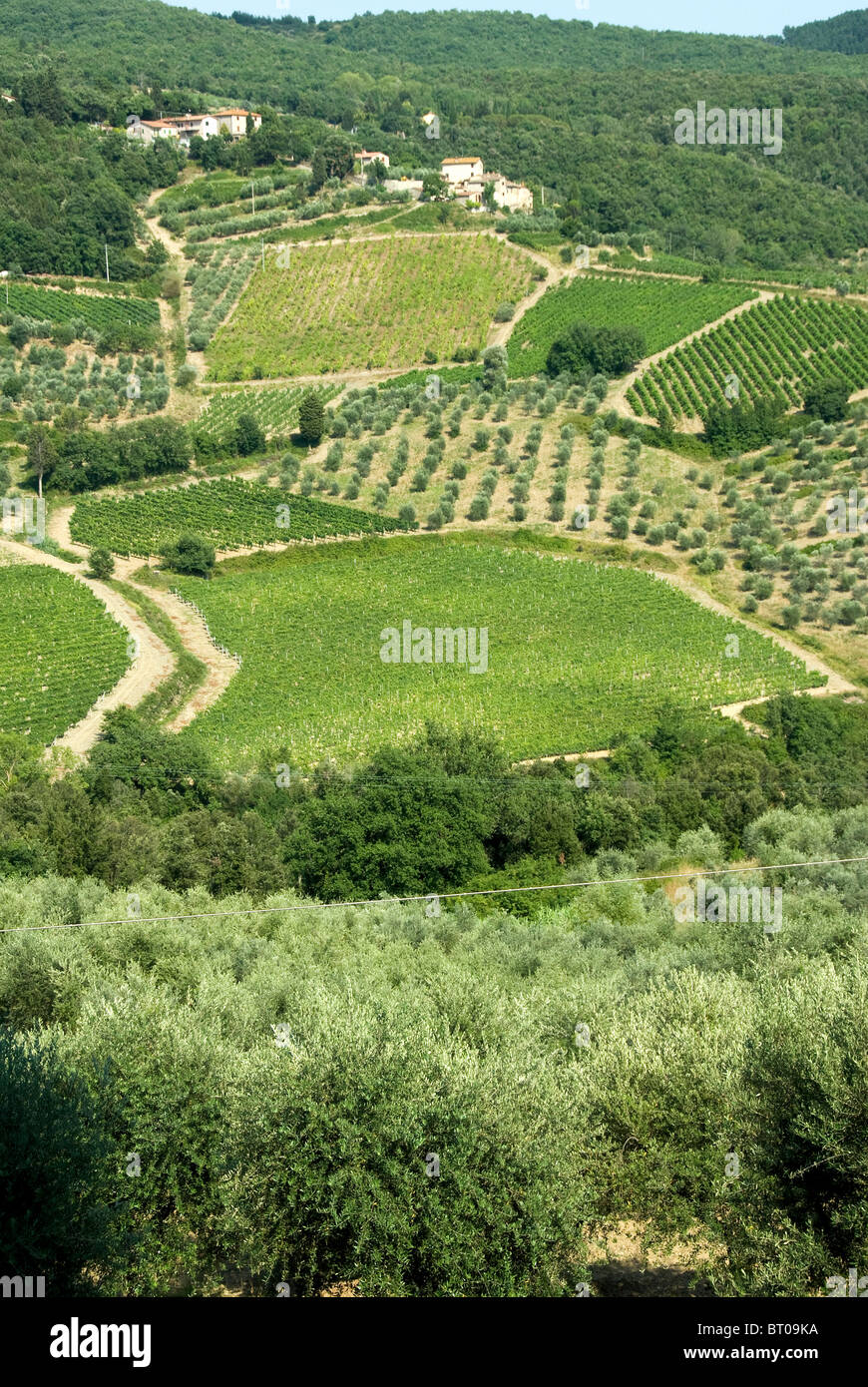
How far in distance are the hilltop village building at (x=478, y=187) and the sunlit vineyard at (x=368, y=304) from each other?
1210cm

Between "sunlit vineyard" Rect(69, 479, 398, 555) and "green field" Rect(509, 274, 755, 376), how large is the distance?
2377 centimetres

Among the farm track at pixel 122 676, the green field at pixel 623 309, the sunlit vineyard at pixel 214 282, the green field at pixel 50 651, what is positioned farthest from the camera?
the sunlit vineyard at pixel 214 282

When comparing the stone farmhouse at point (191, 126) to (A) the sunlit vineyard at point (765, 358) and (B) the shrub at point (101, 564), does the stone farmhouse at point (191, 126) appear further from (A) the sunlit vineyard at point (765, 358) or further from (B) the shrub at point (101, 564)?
(B) the shrub at point (101, 564)

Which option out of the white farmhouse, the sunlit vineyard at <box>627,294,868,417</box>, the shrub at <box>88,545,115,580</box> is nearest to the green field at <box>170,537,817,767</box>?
the shrub at <box>88,545,115,580</box>

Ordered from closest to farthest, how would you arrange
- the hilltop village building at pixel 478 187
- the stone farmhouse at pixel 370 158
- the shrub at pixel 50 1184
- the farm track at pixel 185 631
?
the shrub at pixel 50 1184, the farm track at pixel 185 631, the hilltop village building at pixel 478 187, the stone farmhouse at pixel 370 158

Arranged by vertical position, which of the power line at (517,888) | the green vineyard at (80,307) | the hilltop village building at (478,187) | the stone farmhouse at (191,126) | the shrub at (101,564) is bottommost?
the shrub at (101,564)

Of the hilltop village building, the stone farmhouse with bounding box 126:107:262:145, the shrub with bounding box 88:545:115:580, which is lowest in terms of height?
the shrub with bounding box 88:545:115:580

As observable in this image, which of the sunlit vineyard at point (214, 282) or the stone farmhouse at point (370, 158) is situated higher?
the stone farmhouse at point (370, 158)

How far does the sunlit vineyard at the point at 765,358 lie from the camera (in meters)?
81.3

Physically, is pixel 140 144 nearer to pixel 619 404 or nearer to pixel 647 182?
pixel 647 182

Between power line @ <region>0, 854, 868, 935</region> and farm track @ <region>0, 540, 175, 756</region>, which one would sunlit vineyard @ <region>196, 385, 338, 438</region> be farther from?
power line @ <region>0, 854, 868, 935</region>

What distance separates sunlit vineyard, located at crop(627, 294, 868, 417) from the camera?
81.3 m

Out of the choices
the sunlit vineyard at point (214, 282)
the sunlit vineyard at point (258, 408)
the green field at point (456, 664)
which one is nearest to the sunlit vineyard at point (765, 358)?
the sunlit vineyard at point (258, 408)

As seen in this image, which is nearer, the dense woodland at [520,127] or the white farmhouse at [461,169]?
the dense woodland at [520,127]
